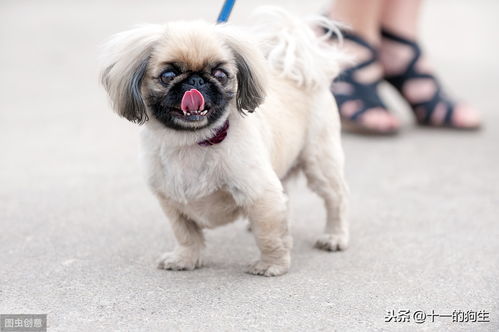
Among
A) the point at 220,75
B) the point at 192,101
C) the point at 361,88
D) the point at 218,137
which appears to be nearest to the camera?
the point at 192,101

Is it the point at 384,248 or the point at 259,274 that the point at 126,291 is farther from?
the point at 384,248

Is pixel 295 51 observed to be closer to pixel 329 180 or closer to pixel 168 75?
pixel 329 180

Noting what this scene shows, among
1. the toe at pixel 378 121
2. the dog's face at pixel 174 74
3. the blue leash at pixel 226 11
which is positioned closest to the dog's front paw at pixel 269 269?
the dog's face at pixel 174 74

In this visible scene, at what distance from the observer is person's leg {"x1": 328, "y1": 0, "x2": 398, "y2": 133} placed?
5.37 metres

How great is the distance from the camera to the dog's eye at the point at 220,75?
2732mm

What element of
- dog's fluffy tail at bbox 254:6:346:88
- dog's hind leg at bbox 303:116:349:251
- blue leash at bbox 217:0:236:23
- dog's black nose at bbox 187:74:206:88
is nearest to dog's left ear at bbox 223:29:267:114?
dog's black nose at bbox 187:74:206:88

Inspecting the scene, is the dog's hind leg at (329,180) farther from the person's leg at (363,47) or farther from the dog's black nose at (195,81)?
the person's leg at (363,47)

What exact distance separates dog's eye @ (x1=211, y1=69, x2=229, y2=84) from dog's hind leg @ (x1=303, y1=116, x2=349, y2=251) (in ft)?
2.57

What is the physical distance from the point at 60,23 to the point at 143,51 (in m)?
7.79

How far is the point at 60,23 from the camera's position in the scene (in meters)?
10.0

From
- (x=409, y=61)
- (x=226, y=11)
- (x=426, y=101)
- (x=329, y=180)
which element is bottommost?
(x=426, y=101)

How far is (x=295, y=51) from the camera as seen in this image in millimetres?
3447

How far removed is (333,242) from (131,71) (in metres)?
1.30

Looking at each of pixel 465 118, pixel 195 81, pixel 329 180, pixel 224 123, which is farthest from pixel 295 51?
pixel 465 118
